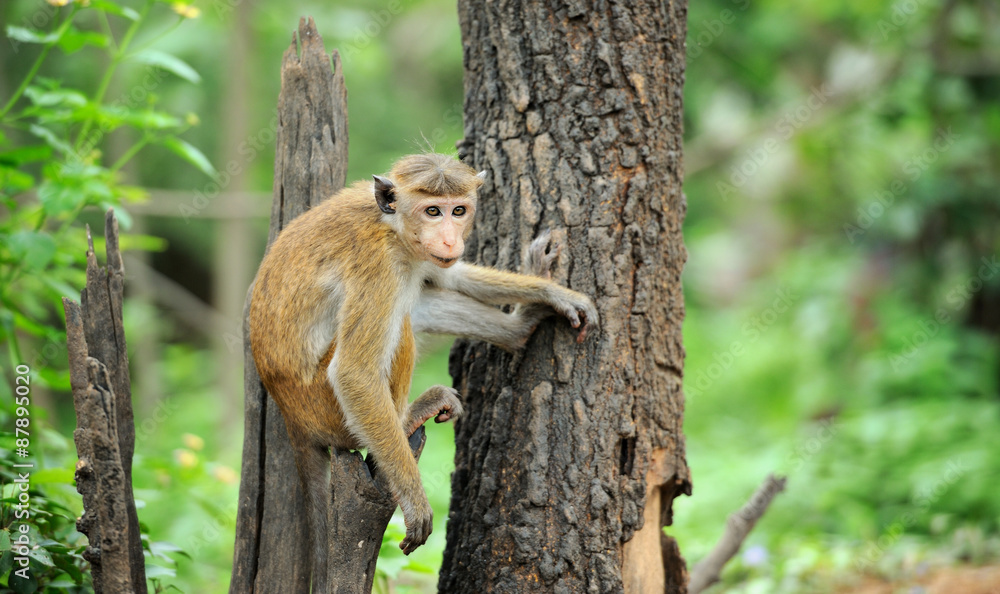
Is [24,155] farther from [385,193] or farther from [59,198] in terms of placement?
[385,193]

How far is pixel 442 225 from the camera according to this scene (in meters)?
3.25

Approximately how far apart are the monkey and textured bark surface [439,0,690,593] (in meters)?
0.18

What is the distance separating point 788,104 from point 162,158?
9.37m

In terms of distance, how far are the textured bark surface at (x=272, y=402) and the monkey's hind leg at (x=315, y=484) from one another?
11cm

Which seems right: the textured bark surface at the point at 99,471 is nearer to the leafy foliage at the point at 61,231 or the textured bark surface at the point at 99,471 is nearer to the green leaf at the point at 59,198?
the leafy foliage at the point at 61,231

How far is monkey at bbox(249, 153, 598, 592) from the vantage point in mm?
3168

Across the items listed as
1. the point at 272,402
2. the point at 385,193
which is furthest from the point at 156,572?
the point at 385,193

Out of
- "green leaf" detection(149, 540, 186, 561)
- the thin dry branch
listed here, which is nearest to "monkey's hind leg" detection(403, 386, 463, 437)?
"green leaf" detection(149, 540, 186, 561)

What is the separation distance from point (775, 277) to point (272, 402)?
10.3m

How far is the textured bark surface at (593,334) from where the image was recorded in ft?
10.7

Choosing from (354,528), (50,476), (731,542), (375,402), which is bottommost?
(354,528)

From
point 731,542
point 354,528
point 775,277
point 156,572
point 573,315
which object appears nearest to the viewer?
point 354,528

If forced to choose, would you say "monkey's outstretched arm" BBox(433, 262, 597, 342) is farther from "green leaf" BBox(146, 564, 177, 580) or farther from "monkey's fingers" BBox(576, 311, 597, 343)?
"green leaf" BBox(146, 564, 177, 580)

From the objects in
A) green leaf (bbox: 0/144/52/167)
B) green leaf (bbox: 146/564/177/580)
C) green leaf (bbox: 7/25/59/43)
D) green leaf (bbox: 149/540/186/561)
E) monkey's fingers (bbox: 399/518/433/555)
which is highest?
green leaf (bbox: 7/25/59/43)
